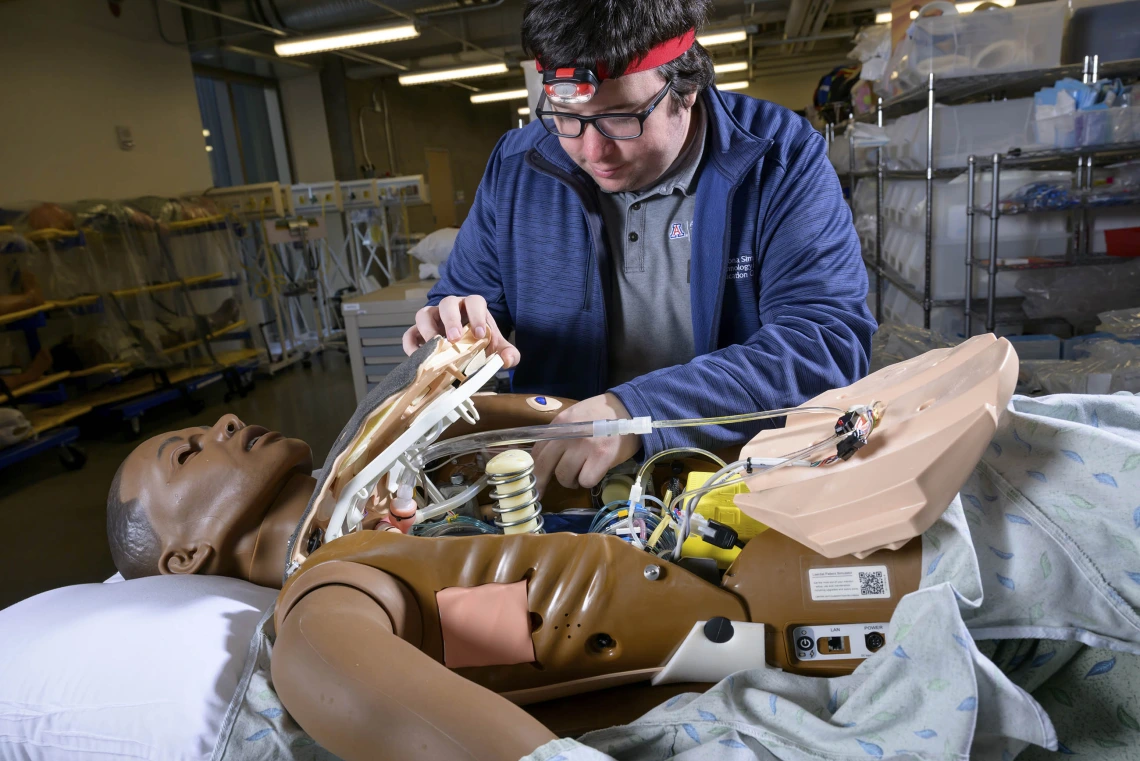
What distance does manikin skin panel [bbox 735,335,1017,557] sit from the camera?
70 cm

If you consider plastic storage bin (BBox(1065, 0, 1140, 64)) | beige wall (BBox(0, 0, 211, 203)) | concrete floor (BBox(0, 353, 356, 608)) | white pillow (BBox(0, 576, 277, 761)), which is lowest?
concrete floor (BBox(0, 353, 356, 608))

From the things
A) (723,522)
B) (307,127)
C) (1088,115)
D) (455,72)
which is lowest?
(723,522)

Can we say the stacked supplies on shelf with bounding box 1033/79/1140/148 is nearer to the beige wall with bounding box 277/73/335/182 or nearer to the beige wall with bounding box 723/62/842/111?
the beige wall with bounding box 277/73/335/182

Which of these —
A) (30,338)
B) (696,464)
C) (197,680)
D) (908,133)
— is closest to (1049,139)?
(908,133)

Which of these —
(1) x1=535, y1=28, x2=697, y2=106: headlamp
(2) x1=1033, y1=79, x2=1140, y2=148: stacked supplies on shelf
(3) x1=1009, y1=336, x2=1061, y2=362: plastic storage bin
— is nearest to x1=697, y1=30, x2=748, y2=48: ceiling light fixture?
(2) x1=1033, y1=79, x2=1140, y2=148: stacked supplies on shelf

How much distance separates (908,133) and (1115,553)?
4.03 m

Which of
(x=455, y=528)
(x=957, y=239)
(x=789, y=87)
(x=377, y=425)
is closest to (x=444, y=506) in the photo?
(x=455, y=528)

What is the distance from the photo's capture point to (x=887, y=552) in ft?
2.61

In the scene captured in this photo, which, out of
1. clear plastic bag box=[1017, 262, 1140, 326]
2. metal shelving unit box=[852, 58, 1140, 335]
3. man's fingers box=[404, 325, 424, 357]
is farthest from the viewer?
clear plastic bag box=[1017, 262, 1140, 326]

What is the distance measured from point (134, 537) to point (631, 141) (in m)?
1.03

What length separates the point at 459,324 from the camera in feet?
4.07

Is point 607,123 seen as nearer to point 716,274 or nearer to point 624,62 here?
point 624,62

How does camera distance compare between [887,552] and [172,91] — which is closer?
[887,552]

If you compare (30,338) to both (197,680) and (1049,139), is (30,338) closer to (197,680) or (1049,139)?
(197,680)
